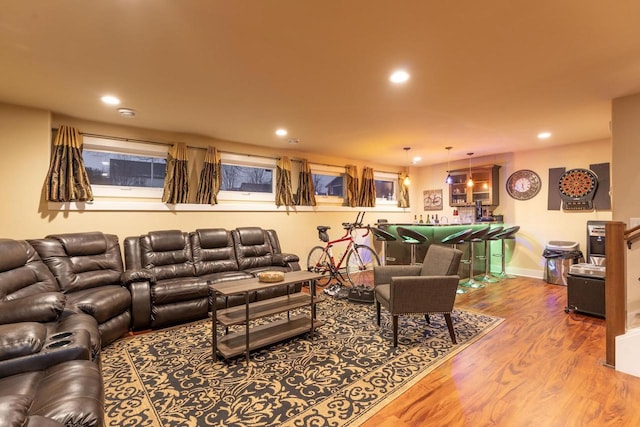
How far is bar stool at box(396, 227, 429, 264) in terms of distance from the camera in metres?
4.83

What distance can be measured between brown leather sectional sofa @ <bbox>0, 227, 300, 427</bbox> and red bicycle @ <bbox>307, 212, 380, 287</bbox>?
782mm

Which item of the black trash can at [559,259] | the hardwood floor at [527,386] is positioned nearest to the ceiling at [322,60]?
Result: the black trash can at [559,259]

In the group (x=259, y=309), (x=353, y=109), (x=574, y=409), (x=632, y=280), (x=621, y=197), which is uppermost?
(x=353, y=109)

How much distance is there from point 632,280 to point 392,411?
9.15ft

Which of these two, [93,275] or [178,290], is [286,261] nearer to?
[178,290]

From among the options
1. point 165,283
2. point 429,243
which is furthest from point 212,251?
point 429,243

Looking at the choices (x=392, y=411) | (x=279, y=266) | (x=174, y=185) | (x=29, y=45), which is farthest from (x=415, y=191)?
(x=29, y=45)

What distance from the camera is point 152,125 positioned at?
416cm

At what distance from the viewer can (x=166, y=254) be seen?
3967mm

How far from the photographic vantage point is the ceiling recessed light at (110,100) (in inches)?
124

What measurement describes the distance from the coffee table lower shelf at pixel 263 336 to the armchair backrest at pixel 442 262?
1.35m

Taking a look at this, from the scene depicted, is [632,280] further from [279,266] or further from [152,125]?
[152,125]

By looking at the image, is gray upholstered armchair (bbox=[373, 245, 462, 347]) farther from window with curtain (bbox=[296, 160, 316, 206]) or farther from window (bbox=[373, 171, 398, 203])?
window (bbox=[373, 171, 398, 203])

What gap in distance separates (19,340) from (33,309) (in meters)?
0.58
